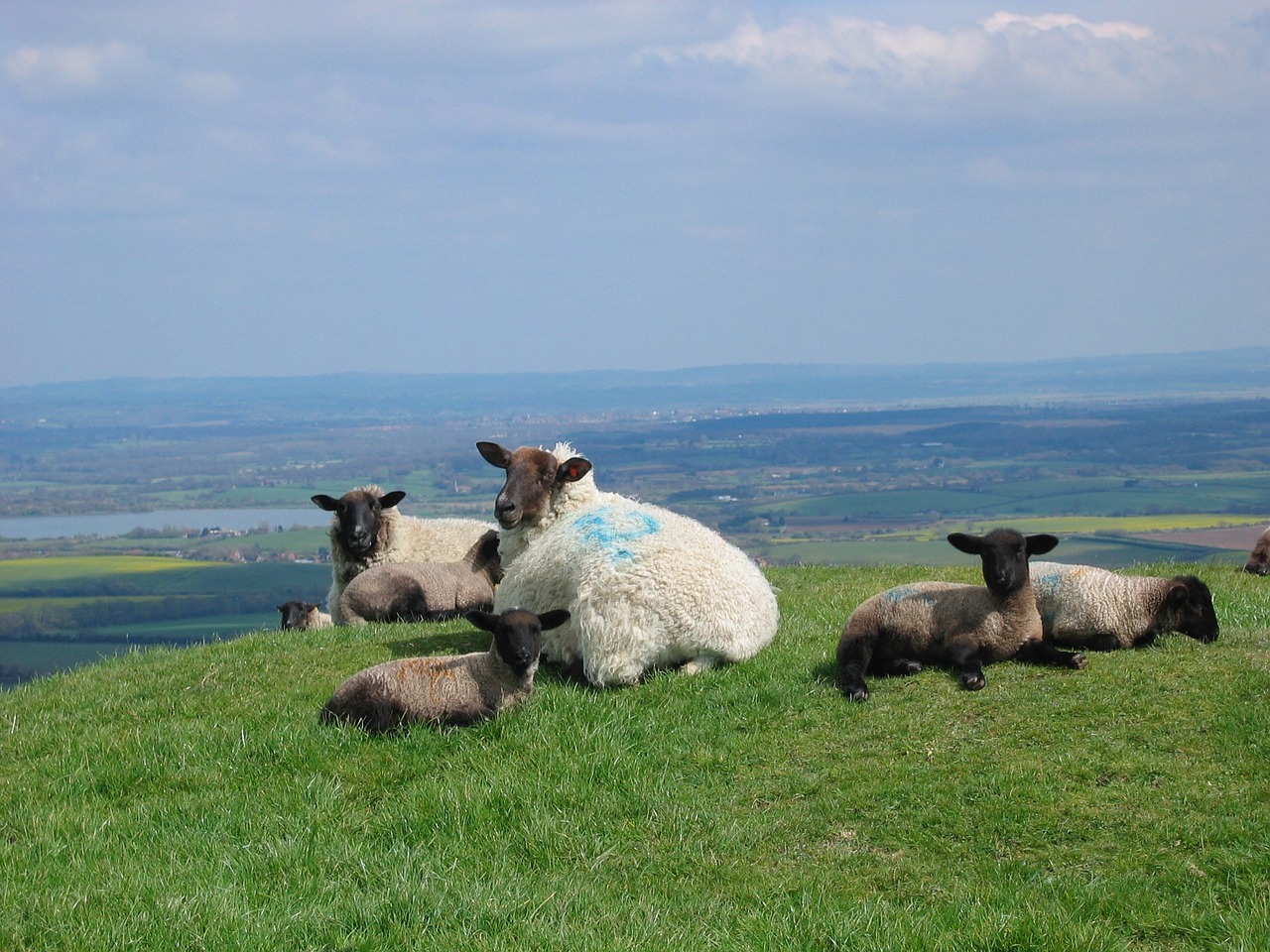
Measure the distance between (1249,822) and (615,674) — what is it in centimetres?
504

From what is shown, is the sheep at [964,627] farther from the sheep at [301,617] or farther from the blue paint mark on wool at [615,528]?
the sheep at [301,617]

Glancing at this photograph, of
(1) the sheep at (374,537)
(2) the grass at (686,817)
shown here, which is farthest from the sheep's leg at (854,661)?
(1) the sheep at (374,537)

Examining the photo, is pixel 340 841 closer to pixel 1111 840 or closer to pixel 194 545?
pixel 1111 840

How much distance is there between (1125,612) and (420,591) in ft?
27.8

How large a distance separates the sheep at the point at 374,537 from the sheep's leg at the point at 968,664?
927cm

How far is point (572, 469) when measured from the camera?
1333 cm

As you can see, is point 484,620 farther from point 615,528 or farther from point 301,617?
point 301,617

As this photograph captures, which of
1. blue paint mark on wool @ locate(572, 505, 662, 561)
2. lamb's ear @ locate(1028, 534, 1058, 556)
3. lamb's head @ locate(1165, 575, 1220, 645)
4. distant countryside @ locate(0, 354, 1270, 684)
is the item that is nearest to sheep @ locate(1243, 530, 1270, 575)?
distant countryside @ locate(0, 354, 1270, 684)

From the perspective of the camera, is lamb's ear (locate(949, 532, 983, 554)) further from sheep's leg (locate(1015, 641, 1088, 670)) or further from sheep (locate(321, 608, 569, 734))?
sheep (locate(321, 608, 569, 734))

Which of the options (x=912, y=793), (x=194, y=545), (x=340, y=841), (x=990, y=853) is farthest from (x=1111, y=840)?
(x=194, y=545)

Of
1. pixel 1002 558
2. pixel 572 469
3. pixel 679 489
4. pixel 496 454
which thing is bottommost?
pixel 679 489

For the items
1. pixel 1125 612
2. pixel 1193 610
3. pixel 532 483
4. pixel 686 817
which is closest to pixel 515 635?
pixel 686 817

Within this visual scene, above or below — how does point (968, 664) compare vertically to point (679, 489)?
above

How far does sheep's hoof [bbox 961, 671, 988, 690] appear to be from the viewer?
925cm
